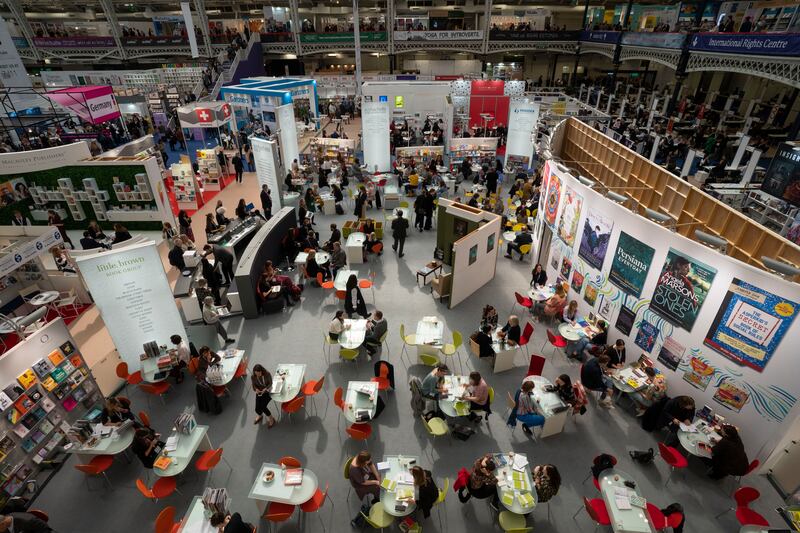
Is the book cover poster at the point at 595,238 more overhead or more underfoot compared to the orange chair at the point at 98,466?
more overhead

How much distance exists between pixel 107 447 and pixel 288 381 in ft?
8.72

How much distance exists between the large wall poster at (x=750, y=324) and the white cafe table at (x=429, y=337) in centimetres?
437

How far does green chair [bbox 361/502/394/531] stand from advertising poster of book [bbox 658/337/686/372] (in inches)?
207

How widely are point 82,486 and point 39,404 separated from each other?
1.39 meters

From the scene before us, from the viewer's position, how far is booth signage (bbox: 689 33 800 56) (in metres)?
12.5

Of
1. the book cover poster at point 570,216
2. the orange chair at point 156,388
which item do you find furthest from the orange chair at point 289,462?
the book cover poster at point 570,216

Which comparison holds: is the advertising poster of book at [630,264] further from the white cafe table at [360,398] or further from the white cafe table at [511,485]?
the white cafe table at [360,398]

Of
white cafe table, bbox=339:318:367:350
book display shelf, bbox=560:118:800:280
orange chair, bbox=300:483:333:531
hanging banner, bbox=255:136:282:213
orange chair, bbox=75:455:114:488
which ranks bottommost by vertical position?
orange chair, bbox=75:455:114:488

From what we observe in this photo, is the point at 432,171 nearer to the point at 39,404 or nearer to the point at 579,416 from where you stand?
the point at 579,416

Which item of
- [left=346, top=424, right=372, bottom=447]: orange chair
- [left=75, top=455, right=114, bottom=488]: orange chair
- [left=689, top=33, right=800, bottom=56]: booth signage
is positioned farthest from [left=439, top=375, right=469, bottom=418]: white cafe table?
[left=689, top=33, right=800, bottom=56]: booth signage

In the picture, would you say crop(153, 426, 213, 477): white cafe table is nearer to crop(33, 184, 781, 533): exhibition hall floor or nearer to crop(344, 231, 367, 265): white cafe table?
crop(33, 184, 781, 533): exhibition hall floor

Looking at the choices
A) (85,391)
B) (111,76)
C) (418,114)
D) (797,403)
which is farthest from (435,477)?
(111,76)

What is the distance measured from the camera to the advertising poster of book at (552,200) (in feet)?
32.1

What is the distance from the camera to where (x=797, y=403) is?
545 cm
